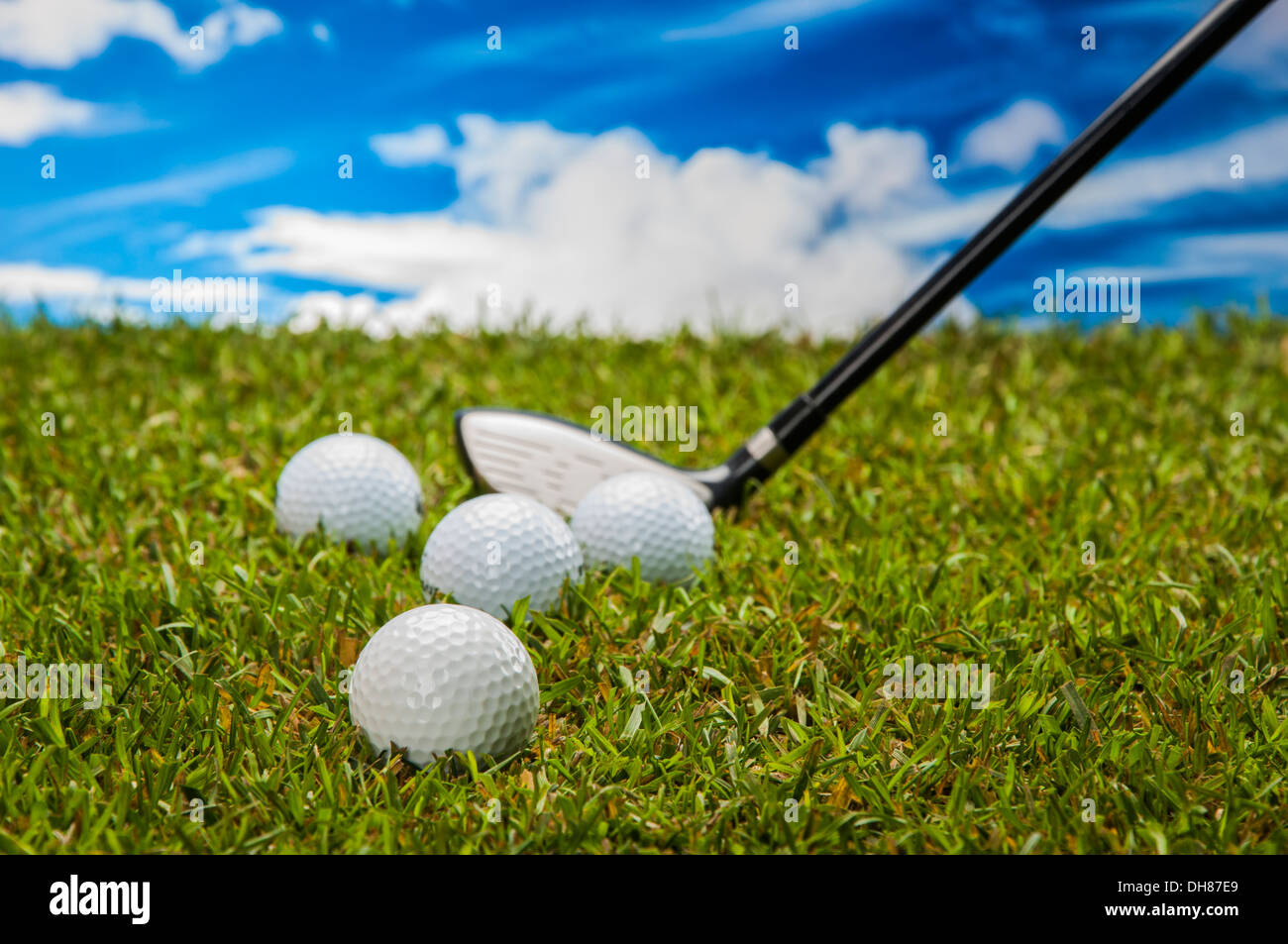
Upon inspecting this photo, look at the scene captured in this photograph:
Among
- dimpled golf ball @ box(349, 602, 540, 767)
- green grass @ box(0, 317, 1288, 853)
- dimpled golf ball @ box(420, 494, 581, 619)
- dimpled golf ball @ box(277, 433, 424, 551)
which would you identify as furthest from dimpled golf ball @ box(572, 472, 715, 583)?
dimpled golf ball @ box(349, 602, 540, 767)

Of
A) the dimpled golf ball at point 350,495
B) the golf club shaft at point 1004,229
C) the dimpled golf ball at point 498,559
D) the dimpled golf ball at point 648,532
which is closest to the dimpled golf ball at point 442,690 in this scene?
the dimpled golf ball at point 498,559

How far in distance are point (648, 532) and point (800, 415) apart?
0.90 metres

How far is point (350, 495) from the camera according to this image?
324 cm

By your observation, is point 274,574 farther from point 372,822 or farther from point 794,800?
point 794,800

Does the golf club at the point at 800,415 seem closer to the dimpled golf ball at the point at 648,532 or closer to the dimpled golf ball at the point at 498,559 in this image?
the dimpled golf ball at the point at 648,532

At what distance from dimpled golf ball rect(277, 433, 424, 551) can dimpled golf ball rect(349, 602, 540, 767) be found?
118 cm

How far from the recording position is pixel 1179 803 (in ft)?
6.25

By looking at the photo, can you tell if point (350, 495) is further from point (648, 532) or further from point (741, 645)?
point (741, 645)

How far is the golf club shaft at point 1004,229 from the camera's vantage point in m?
2.97

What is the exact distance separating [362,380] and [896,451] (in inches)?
115

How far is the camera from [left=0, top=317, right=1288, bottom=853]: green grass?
Answer: 1883 mm

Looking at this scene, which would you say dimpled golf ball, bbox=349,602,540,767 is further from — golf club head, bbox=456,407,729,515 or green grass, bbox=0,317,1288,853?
golf club head, bbox=456,407,729,515
